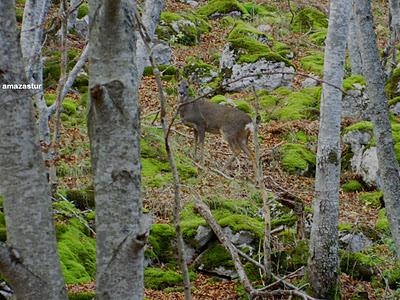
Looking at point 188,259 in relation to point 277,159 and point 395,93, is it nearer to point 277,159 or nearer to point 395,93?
point 277,159

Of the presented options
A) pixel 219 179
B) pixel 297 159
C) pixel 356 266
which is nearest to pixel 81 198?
pixel 219 179

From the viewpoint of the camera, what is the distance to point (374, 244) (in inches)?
307

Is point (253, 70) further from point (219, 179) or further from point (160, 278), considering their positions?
point (160, 278)

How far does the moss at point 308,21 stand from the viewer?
70.1 feet

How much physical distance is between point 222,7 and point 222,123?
10.2 m

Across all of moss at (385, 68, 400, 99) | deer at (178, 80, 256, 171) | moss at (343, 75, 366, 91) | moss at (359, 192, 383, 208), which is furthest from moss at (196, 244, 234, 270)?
moss at (385, 68, 400, 99)

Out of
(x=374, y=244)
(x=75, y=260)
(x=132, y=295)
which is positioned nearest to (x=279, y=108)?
(x=374, y=244)

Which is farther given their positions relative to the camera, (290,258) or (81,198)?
(81,198)

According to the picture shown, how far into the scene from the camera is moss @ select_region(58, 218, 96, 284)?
18.3 feet

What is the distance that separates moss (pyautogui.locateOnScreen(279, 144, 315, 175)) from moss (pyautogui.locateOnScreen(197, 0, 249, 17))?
965 centimetres

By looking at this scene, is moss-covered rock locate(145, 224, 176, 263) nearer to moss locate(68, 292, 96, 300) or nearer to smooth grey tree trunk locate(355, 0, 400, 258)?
moss locate(68, 292, 96, 300)

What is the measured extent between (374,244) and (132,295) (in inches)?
243

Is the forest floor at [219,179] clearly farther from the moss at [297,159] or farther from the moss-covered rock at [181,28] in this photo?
the moss-covered rock at [181,28]

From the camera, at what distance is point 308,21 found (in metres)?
21.6
